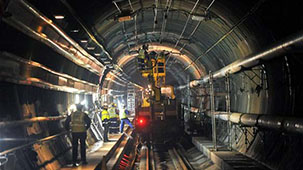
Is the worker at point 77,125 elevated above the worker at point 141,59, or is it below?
below

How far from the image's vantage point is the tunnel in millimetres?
6934

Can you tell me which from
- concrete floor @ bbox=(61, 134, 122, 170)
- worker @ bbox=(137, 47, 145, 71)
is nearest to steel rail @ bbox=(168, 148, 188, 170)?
concrete floor @ bbox=(61, 134, 122, 170)

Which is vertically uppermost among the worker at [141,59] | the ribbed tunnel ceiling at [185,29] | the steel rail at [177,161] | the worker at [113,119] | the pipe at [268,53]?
the ribbed tunnel ceiling at [185,29]

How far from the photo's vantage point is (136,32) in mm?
16656

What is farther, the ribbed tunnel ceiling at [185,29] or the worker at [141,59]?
the worker at [141,59]

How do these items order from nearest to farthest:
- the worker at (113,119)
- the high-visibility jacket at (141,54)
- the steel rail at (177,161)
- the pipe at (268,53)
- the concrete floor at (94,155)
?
the pipe at (268,53) < the concrete floor at (94,155) < the steel rail at (177,161) < the high-visibility jacket at (141,54) < the worker at (113,119)

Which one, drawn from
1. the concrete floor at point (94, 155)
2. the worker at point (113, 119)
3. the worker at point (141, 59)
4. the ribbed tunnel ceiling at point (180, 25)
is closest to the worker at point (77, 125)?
the concrete floor at point (94, 155)

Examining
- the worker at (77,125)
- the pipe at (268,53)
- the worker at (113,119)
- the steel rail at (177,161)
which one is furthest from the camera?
the worker at (113,119)

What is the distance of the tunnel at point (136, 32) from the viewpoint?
6.93 metres

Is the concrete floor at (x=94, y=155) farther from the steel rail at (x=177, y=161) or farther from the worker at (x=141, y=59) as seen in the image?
the worker at (x=141, y=59)

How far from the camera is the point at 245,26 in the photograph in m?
10.4

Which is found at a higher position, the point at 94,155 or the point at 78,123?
the point at 78,123

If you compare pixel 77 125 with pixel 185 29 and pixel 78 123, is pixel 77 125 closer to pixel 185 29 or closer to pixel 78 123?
pixel 78 123

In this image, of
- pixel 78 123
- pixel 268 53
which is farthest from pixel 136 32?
pixel 268 53
